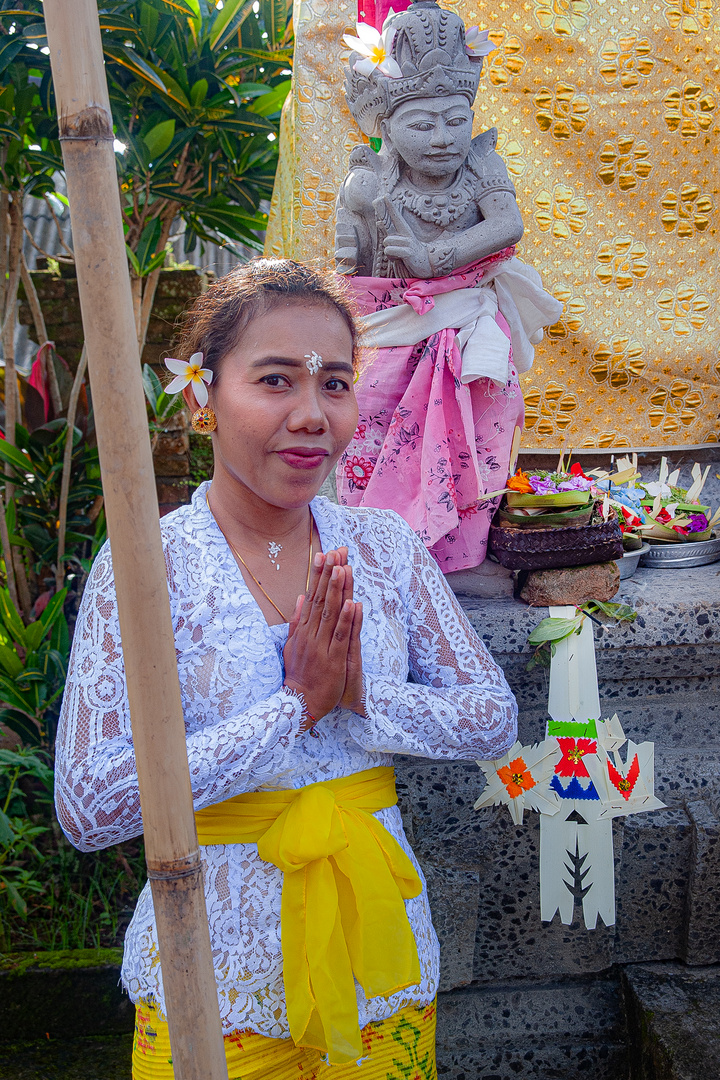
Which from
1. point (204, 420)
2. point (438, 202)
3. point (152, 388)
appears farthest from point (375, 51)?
point (204, 420)

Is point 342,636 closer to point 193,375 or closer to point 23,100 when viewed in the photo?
point 193,375

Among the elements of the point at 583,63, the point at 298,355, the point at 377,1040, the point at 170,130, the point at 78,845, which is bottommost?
the point at 377,1040

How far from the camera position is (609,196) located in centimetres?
354

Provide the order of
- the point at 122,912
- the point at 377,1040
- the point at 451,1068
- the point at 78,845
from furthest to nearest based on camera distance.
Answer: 1. the point at 122,912
2. the point at 451,1068
3. the point at 377,1040
4. the point at 78,845

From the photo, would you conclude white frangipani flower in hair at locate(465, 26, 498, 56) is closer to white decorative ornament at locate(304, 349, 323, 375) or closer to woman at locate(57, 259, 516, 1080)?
woman at locate(57, 259, 516, 1080)

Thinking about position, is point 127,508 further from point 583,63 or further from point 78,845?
point 583,63

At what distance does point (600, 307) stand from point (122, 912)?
2819mm

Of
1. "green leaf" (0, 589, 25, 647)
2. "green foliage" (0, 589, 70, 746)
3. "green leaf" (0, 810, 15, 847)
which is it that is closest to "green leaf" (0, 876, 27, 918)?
"green leaf" (0, 810, 15, 847)

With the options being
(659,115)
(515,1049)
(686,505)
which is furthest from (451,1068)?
(659,115)

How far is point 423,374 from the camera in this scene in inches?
98.1

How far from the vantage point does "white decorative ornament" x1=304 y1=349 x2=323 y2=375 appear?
1270 mm

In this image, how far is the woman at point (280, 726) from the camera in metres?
1.19

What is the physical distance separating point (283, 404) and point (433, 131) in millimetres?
1460

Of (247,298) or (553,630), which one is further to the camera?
(553,630)
